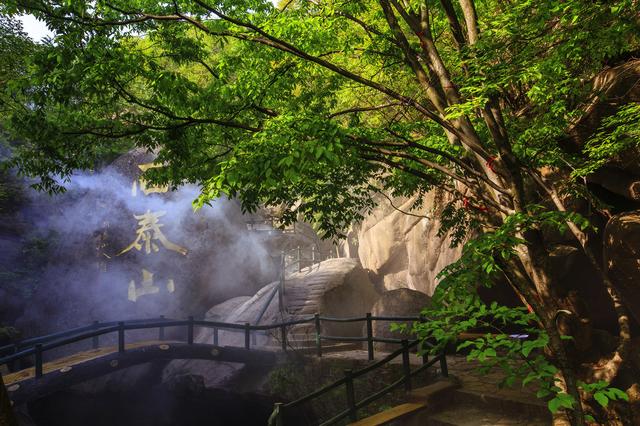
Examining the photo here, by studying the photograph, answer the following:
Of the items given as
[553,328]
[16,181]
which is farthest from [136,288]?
[553,328]

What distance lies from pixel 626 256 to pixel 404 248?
14407mm

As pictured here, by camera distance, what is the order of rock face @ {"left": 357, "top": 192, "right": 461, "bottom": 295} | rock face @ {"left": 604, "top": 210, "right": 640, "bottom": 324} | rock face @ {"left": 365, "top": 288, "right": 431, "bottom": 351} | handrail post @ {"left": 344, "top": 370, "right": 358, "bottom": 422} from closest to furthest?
handrail post @ {"left": 344, "top": 370, "right": 358, "bottom": 422} → rock face @ {"left": 604, "top": 210, "right": 640, "bottom": 324} → rock face @ {"left": 365, "top": 288, "right": 431, "bottom": 351} → rock face @ {"left": 357, "top": 192, "right": 461, "bottom": 295}

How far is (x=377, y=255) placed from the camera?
23.0m

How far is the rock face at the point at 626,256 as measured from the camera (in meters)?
7.32

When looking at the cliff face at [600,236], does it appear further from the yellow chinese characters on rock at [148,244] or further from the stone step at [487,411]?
the yellow chinese characters on rock at [148,244]

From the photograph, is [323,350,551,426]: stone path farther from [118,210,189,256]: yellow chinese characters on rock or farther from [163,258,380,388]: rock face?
[118,210,189,256]: yellow chinese characters on rock

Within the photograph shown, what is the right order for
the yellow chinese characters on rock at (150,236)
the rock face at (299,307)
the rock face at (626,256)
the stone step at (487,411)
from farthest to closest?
the yellow chinese characters on rock at (150,236) → the rock face at (299,307) → the rock face at (626,256) → the stone step at (487,411)

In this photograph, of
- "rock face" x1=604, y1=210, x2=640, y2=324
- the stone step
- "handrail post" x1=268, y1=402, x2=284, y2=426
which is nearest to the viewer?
"handrail post" x1=268, y1=402, x2=284, y2=426

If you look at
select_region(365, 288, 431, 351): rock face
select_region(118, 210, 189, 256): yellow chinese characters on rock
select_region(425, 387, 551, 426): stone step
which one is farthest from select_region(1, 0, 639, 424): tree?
select_region(118, 210, 189, 256): yellow chinese characters on rock

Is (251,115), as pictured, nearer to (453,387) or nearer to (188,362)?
(453,387)

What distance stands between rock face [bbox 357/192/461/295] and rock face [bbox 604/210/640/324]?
8.02 meters

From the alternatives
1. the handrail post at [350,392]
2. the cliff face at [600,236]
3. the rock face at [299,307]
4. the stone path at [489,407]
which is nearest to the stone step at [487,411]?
the stone path at [489,407]

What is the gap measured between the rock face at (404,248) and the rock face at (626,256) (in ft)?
26.3

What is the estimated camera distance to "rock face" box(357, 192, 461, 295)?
58.1 ft
